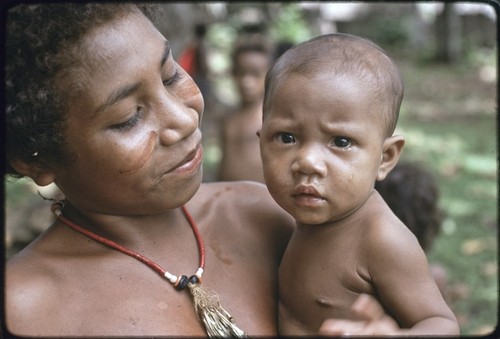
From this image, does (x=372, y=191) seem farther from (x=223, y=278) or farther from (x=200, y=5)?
(x=200, y=5)

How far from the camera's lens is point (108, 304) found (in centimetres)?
159

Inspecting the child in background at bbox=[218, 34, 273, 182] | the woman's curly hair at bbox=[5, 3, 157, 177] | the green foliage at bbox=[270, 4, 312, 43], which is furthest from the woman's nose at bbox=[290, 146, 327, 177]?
the green foliage at bbox=[270, 4, 312, 43]

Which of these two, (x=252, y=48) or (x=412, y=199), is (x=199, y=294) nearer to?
(x=412, y=199)

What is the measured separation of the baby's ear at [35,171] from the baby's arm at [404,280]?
32.9 inches

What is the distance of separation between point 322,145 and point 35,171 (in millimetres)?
743

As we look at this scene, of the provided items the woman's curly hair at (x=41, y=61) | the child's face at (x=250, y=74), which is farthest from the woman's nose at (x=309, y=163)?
the child's face at (x=250, y=74)

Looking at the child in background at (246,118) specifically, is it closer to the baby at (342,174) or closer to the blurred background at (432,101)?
the blurred background at (432,101)

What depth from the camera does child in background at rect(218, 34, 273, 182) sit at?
4.92 meters

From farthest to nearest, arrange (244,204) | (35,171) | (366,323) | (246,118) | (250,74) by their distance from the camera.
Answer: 1. (250,74)
2. (246,118)
3. (244,204)
4. (35,171)
5. (366,323)

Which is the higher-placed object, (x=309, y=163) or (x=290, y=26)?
(x=309, y=163)

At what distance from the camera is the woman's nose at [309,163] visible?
1.56m

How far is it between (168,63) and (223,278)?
23.6 inches

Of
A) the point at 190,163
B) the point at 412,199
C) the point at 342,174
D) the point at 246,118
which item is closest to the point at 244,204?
the point at 190,163

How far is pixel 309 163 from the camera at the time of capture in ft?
5.11
